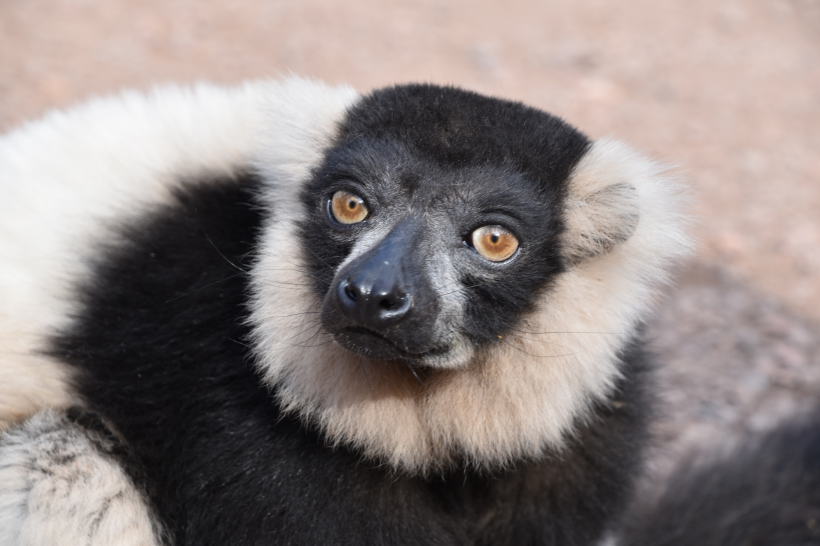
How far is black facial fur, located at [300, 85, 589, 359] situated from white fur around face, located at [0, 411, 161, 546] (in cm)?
130

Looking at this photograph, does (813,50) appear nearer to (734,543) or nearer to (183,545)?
(734,543)

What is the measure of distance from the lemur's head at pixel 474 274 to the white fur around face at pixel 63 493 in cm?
87

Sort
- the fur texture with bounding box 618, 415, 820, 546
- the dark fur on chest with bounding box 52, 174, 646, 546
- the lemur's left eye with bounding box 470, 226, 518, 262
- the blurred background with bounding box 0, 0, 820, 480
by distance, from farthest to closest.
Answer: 1. the blurred background with bounding box 0, 0, 820, 480
2. the fur texture with bounding box 618, 415, 820, 546
3. the dark fur on chest with bounding box 52, 174, 646, 546
4. the lemur's left eye with bounding box 470, 226, 518, 262

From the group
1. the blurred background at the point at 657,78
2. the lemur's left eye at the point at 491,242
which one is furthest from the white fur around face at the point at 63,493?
the blurred background at the point at 657,78

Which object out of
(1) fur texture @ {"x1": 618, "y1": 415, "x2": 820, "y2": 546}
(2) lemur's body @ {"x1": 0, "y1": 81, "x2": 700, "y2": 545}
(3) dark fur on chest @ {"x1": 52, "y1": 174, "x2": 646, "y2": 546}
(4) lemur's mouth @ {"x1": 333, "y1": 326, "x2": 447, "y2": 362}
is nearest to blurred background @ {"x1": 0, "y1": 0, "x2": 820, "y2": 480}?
(1) fur texture @ {"x1": 618, "y1": 415, "x2": 820, "y2": 546}

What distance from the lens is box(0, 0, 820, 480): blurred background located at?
6.28 m

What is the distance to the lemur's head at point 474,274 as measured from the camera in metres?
3.08

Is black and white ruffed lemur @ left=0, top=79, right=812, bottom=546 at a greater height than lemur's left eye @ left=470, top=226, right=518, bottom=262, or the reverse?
lemur's left eye @ left=470, top=226, right=518, bottom=262

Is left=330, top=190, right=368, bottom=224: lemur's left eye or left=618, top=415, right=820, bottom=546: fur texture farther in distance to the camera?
left=618, top=415, right=820, bottom=546: fur texture

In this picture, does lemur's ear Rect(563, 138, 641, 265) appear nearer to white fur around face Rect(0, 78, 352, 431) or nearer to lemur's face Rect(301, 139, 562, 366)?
lemur's face Rect(301, 139, 562, 366)

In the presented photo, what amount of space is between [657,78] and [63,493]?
8576 millimetres

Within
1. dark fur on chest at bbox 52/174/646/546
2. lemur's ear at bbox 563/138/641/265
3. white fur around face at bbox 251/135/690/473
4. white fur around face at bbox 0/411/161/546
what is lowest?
white fur around face at bbox 0/411/161/546

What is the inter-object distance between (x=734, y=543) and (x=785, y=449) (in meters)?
0.69

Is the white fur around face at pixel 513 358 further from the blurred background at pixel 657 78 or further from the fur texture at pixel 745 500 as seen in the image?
the blurred background at pixel 657 78
